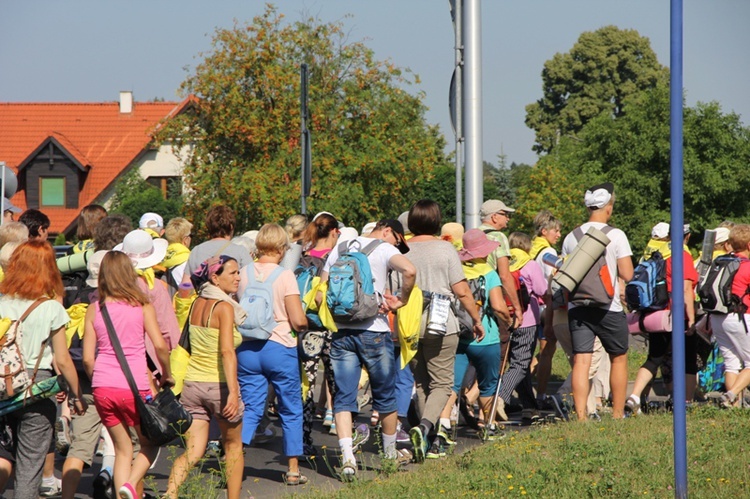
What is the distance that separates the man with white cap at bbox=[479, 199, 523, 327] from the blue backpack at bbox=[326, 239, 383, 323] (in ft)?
6.87

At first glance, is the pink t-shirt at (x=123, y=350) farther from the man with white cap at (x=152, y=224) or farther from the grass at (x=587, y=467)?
the man with white cap at (x=152, y=224)

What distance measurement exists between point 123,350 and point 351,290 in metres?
Answer: 1.96

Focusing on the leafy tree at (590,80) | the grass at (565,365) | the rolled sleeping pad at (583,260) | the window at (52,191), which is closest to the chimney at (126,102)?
the window at (52,191)

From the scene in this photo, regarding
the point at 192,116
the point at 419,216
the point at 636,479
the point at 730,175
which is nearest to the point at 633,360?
the point at 419,216

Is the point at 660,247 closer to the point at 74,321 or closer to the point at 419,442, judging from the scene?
the point at 419,442

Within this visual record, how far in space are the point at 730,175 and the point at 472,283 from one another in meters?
48.4

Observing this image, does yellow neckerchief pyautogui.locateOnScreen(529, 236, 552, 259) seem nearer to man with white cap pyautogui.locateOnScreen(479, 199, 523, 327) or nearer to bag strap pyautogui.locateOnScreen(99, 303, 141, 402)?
man with white cap pyautogui.locateOnScreen(479, 199, 523, 327)

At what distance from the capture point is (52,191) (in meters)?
54.6

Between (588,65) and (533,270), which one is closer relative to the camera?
(533,270)

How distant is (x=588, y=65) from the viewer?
77000 millimetres

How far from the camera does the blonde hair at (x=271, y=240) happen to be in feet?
25.6

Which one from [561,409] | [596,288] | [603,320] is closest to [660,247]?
[561,409]

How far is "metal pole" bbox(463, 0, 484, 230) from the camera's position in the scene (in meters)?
11.6

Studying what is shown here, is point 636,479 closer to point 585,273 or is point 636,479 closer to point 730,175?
point 585,273
